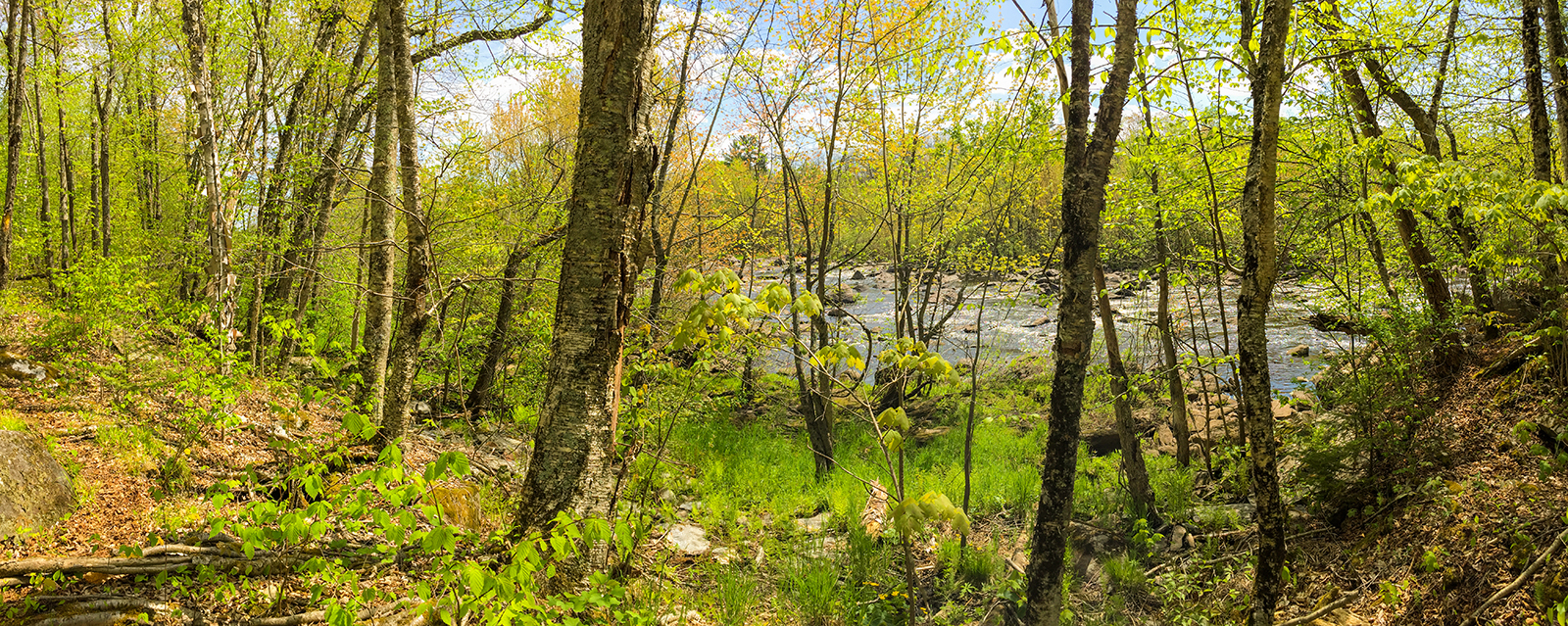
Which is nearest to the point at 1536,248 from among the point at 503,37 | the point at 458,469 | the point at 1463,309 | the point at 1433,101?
the point at 1463,309

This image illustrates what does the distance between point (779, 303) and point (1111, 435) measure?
27.6 feet

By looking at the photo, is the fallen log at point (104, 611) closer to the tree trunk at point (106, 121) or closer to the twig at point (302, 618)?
the twig at point (302, 618)

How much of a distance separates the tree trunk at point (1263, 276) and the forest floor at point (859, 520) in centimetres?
96

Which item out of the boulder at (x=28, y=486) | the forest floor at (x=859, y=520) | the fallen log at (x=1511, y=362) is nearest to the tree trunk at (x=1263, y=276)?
the forest floor at (x=859, y=520)

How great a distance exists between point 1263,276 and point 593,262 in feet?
10.7

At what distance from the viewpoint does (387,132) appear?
16.0 ft

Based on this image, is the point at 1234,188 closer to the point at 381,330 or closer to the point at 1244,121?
the point at 1244,121

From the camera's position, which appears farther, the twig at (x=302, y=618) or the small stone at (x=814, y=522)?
the small stone at (x=814, y=522)

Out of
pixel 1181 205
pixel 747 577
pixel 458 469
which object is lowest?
pixel 747 577

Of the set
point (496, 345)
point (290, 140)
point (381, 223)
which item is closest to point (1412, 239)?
point (381, 223)

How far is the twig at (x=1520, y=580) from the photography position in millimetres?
3488

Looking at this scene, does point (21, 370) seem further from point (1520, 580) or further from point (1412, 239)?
point (1412, 239)

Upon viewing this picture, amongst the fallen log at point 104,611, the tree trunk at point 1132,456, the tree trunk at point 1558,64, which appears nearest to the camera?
the fallen log at point 104,611

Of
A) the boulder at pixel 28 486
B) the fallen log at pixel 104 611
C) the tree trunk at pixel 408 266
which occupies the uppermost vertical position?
the tree trunk at pixel 408 266
